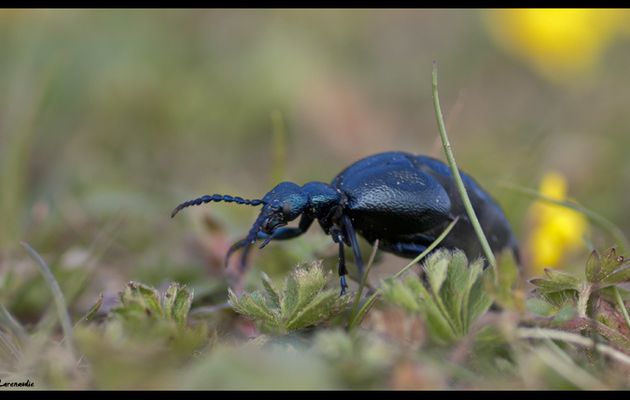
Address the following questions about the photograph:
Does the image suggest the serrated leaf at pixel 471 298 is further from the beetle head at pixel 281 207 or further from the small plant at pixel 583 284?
the beetle head at pixel 281 207

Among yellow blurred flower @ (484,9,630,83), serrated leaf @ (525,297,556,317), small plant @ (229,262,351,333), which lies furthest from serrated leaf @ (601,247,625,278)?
yellow blurred flower @ (484,9,630,83)

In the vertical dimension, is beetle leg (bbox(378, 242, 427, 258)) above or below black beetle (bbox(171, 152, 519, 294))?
below

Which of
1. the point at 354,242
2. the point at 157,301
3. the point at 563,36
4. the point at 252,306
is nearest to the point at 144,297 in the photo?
the point at 157,301

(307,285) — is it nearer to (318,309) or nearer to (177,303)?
(318,309)

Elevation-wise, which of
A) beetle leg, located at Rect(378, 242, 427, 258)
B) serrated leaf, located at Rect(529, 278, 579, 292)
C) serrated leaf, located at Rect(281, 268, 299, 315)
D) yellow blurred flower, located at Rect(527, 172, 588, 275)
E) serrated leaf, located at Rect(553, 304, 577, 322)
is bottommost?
yellow blurred flower, located at Rect(527, 172, 588, 275)

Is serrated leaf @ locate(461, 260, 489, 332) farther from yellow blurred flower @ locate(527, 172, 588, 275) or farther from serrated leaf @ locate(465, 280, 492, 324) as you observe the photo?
yellow blurred flower @ locate(527, 172, 588, 275)

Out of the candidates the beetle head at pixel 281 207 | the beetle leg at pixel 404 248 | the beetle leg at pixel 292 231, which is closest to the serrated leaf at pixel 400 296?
the beetle head at pixel 281 207

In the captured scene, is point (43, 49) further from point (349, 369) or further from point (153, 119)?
point (349, 369)
